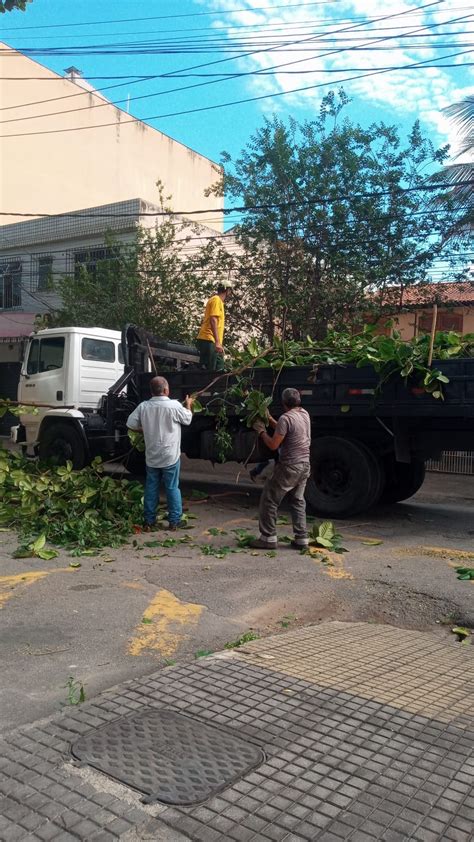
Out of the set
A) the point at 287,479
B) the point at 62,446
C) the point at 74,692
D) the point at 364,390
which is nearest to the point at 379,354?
the point at 364,390

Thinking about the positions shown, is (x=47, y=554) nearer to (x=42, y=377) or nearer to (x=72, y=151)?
(x=42, y=377)

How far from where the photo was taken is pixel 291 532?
7.74 metres

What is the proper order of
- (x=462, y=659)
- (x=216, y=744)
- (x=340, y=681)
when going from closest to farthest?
(x=216, y=744) < (x=340, y=681) < (x=462, y=659)

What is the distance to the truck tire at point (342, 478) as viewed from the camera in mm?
8344

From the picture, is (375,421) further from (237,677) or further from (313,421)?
(237,677)

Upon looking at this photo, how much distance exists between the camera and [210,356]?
945cm

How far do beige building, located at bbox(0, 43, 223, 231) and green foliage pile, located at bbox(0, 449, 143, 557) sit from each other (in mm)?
17443

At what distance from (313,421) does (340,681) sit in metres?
5.38

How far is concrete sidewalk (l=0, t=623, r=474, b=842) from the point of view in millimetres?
2275

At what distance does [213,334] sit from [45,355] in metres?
3.44

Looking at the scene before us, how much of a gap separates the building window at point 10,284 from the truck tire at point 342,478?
16.8 meters

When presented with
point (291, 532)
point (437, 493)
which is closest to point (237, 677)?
point (291, 532)

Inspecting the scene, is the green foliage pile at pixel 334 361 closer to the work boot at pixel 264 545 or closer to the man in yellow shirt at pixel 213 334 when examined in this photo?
the man in yellow shirt at pixel 213 334

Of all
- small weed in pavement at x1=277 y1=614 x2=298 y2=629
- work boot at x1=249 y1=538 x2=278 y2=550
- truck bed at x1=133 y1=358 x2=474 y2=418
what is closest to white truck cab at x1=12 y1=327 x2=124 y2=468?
truck bed at x1=133 y1=358 x2=474 y2=418
